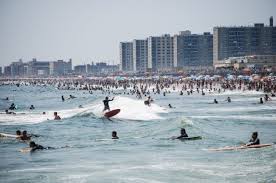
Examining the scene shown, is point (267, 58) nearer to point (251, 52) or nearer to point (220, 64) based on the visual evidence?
point (220, 64)

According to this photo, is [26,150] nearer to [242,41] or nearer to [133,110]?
[133,110]

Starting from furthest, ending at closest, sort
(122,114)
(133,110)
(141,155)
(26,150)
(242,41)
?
(242,41)
(133,110)
(122,114)
(26,150)
(141,155)

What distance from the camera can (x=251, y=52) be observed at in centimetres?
19675

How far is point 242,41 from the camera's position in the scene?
192 metres

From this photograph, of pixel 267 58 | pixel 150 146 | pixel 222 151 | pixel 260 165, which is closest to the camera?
pixel 260 165

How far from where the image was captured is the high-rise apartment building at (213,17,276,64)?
615 ft

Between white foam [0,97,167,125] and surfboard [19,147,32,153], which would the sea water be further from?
white foam [0,97,167,125]

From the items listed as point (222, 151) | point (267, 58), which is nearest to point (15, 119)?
point (222, 151)

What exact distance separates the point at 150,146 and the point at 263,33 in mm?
178081

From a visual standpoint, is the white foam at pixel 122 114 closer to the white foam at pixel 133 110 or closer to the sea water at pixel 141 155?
the white foam at pixel 133 110

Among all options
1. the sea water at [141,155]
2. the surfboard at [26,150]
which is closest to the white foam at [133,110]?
the sea water at [141,155]

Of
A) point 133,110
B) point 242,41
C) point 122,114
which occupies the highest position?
point 242,41

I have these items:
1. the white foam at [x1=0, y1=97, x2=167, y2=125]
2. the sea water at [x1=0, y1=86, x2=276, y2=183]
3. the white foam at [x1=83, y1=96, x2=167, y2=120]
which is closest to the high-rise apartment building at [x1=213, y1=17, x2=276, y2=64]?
the white foam at [x1=83, y1=96, x2=167, y2=120]

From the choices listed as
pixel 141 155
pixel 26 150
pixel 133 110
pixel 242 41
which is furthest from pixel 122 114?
pixel 242 41
